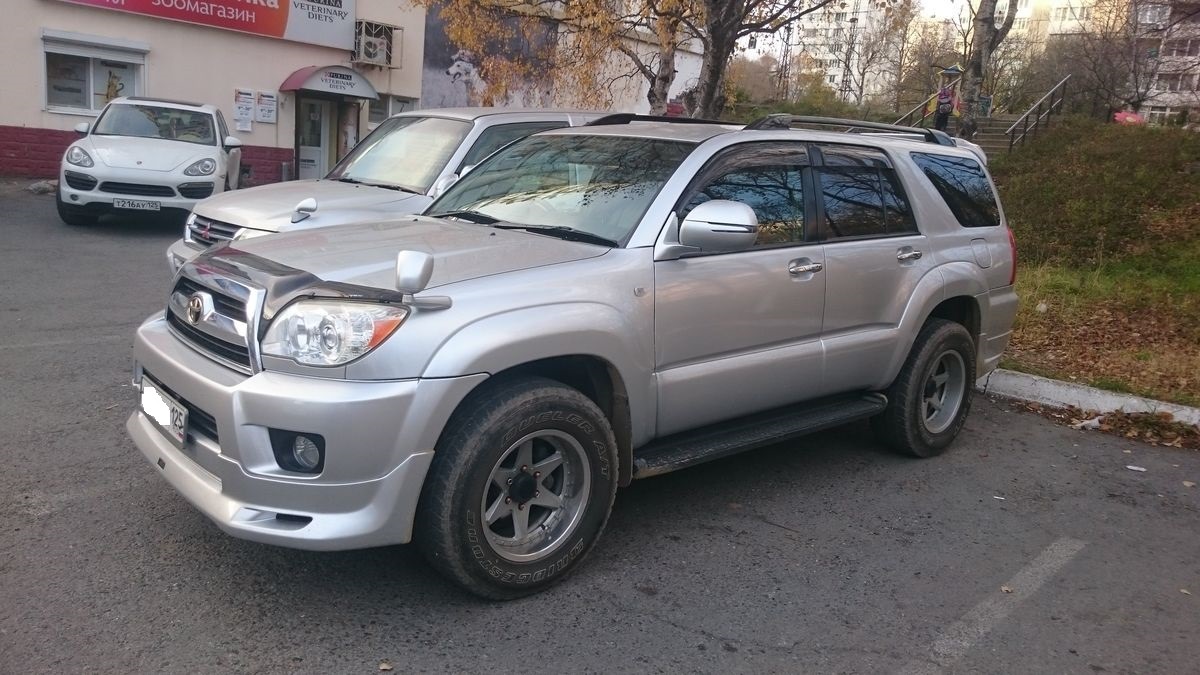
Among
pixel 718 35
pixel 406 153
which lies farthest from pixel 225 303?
pixel 718 35

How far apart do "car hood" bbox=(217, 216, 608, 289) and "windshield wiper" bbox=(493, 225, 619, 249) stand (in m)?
0.05

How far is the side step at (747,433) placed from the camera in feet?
13.1

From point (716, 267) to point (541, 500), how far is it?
128 cm

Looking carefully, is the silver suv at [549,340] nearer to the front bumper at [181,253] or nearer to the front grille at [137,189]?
the front bumper at [181,253]

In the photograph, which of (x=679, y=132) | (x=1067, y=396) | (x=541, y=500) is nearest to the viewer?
(x=541, y=500)

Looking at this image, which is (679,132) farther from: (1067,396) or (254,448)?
(1067,396)

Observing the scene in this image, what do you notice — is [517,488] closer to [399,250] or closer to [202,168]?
[399,250]

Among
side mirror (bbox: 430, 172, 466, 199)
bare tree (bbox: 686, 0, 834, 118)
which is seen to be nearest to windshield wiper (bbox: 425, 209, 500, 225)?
side mirror (bbox: 430, 172, 466, 199)

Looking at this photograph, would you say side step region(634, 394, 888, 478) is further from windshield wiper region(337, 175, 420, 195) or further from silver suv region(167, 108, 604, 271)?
windshield wiper region(337, 175, 420, 195)

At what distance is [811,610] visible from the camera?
3.63m

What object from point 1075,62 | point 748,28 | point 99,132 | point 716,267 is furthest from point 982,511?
point 1075,62

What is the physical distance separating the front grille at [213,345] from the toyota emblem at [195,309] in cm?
4

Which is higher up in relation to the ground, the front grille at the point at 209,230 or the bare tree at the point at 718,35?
the bare tree at the point at 718,35

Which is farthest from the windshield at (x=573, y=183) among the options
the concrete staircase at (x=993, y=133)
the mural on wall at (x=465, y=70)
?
the concrete staircase at (x=993, y=133)
